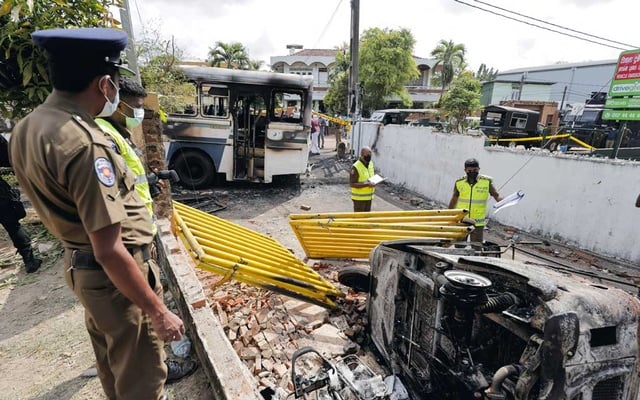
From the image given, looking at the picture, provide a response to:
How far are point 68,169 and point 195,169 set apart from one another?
7.39 metres

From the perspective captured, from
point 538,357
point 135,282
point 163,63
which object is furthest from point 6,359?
point 163,63

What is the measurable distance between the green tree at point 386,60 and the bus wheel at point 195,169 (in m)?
15.5

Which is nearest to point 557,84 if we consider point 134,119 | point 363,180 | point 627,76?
point 627,76

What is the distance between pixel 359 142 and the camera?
1272cm

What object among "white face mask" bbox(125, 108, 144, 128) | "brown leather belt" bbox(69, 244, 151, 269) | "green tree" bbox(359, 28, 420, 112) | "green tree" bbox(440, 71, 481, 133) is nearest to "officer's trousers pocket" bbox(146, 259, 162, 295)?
"brown leather belt" bbox(69, 244, 151, 269)

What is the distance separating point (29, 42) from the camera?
3.34 m

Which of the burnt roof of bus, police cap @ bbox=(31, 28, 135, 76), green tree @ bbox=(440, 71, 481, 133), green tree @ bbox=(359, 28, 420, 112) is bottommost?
police cap @ bbox=(31, 28, 135, 76)

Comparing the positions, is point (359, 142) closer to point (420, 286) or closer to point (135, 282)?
point (420, 286)

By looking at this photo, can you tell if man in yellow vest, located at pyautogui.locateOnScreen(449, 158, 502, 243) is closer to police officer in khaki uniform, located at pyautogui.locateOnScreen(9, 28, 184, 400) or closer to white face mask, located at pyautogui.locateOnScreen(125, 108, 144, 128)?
white face mask, located at pyautogui.locateOnScreen(125, 108, 144, 128)

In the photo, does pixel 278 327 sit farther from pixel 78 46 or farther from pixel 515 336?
pixel 78 46

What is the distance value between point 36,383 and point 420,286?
2.70 m

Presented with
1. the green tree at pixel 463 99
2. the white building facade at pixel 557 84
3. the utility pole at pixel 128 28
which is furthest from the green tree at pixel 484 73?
the utility pole at pixel 128 28

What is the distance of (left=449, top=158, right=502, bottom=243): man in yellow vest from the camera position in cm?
429

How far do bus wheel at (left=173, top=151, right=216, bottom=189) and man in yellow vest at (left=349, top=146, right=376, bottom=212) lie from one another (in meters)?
4.41
